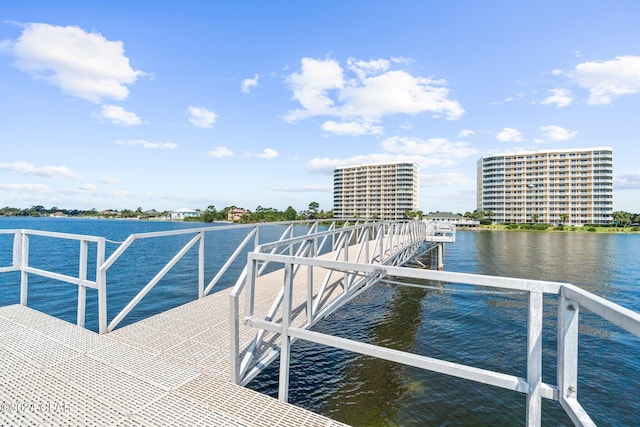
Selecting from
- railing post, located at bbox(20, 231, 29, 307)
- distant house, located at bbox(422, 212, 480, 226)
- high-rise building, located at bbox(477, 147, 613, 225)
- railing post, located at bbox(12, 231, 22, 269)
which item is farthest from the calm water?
high-rise building, located at bbox(477, 147, 613, 225)

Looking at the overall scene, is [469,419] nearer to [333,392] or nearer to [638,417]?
[333,392]

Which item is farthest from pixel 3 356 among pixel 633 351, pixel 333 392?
pixel 633 351

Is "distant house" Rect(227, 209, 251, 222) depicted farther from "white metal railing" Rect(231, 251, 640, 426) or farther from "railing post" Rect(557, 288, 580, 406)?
"railing post" Rect(557, 288, 580, 406)

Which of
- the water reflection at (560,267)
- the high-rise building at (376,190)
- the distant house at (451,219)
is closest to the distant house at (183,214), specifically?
the high-rise building at (376,190)

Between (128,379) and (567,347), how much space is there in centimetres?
354

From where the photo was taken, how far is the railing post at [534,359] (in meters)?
2.01

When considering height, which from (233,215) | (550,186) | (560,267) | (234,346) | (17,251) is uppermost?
(550,186)

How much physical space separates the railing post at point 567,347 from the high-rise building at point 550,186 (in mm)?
101580

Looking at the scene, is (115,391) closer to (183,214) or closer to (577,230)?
(577,230)

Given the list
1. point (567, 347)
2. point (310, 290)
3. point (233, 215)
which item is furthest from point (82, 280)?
point (233, 215)

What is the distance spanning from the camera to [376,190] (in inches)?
4454

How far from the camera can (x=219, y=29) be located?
1399 centimetres

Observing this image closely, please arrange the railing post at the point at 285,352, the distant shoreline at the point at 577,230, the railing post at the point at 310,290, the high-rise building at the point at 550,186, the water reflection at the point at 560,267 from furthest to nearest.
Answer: the high-rise building at the point at 550,186
the distant shoreline at the point at 577,230
the water reflection at the point at 560,267
the railing post at the point at 310,290
the railing post at the point at 285,352

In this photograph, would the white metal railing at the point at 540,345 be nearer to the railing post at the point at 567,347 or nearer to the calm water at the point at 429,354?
the railing post at the point at 567,347
